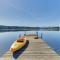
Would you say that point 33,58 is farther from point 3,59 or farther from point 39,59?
point 3,59

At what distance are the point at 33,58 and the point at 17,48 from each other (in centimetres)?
343

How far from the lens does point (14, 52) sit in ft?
49.3

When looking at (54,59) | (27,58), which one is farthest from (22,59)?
(54,59)

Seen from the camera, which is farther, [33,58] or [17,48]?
[17,48]

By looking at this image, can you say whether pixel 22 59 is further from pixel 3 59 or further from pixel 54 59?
pixel 54 59

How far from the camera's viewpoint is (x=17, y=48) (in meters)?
15.7

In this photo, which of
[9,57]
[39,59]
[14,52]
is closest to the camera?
[39,59]

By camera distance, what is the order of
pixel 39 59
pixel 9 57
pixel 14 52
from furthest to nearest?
pixel 14 52 → pixel 9 57 → pixel 39 59

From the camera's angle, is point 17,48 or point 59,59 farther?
point 17,48

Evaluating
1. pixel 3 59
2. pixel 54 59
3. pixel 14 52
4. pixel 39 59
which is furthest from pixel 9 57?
pixel 54 59

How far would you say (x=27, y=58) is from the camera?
12750 mm

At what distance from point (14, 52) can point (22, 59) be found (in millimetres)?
2663

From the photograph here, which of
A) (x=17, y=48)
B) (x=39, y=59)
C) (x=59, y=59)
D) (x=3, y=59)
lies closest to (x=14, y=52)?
(x=17, y=48)

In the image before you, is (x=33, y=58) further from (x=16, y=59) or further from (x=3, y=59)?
(x=3, y=59)
